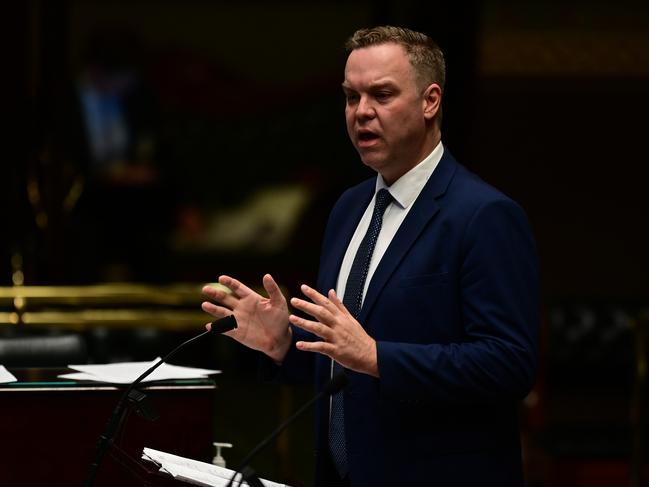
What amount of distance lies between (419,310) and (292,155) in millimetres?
7394

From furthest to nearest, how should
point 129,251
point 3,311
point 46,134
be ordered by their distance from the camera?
point 129,251 → point 46,134 → point 3,311

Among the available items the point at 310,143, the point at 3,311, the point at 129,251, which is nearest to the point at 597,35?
the point at 310,143

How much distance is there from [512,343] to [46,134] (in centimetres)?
477

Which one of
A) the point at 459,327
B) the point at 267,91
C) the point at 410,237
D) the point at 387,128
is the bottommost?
the point at 459,327

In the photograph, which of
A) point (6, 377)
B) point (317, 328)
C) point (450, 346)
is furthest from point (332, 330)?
point (6, 377)

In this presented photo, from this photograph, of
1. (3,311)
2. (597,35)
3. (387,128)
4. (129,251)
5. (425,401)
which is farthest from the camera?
(129,251)

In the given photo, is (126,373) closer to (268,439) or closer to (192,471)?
(192,471)

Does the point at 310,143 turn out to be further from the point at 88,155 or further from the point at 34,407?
the point at 34,407

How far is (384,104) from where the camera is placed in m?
2.16

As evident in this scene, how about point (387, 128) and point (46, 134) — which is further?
point (46, 134)

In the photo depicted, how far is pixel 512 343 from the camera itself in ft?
6.70

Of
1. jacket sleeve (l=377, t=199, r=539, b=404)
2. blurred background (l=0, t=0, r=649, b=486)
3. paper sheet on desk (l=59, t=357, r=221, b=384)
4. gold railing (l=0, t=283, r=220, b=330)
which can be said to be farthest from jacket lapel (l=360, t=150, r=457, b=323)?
blurred background (l=0, t=0, r=649, b=486)

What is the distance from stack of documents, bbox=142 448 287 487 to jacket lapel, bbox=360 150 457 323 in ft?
1.47

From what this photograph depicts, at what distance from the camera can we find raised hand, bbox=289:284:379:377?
187 cm
